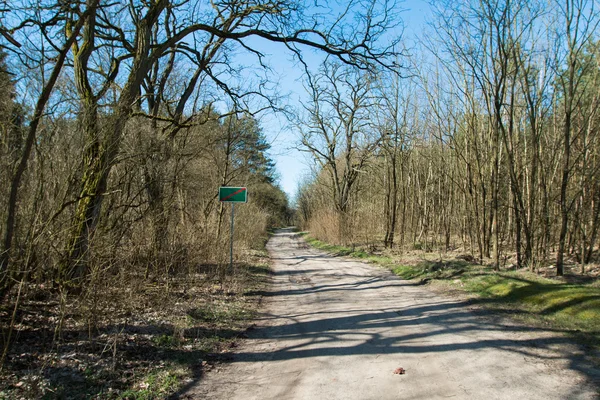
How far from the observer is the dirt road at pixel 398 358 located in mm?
3941

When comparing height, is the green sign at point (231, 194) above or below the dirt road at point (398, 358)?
above

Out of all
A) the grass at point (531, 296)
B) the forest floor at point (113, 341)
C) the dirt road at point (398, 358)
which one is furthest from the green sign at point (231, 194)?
the grass at point (531, 296)

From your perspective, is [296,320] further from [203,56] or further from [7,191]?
[203,56]

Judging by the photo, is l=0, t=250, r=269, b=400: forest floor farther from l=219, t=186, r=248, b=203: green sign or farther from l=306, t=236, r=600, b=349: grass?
l=306, t=236, r=600, b=349: grass

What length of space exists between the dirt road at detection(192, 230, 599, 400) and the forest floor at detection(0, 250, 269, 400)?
510 mm

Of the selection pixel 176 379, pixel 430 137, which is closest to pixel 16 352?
pixel 176 379

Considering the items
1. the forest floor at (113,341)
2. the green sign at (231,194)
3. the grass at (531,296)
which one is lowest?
the forest floor at (113,341)

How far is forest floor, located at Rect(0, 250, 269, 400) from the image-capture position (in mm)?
4066

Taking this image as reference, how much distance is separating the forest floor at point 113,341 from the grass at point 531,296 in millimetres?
4949

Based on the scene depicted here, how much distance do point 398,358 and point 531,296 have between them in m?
4.33

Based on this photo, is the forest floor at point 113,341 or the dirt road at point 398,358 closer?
the dirt road at point 398,358

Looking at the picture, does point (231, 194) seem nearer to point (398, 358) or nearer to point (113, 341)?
point (113, 341)

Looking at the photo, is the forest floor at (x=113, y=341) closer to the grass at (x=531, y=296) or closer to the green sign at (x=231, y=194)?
the green sign at (x=231, y=194)

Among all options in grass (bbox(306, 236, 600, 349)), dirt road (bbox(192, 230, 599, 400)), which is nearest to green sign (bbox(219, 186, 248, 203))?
dirt road (bbox(192, 230, 599, 400))
